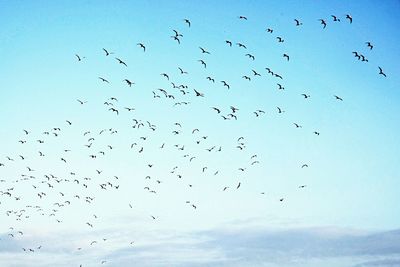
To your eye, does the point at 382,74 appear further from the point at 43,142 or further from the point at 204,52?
the point at 43,142

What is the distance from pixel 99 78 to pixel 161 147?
10.5 m

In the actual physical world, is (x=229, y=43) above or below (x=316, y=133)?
above

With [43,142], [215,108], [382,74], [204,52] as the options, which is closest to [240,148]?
[215,108]

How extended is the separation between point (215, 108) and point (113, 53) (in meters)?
12.7

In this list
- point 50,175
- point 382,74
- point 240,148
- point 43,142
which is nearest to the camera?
point 382,74

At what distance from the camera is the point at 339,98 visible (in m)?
47.2

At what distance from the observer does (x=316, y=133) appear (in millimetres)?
52094

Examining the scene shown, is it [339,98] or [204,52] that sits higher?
[204,52]

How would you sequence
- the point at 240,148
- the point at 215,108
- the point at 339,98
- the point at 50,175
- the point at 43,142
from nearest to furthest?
the point at 339,98 < the point at 215,108 < the point at 240,148 < the point at 43,142 < the point at 50,175

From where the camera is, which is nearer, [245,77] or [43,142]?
[245,77]

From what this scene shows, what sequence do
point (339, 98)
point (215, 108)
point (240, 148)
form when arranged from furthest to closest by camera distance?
point (240, 148), point (215, 108), point (339, 98)

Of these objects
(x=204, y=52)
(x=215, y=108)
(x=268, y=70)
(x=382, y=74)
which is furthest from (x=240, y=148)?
(x=382, y=74)

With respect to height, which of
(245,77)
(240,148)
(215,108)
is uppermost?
(245,77)

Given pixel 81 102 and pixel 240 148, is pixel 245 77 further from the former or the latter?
pixel 81 102
